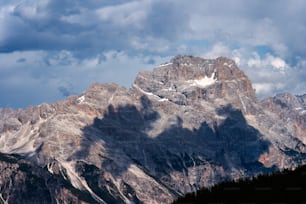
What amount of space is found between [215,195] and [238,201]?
760 cm

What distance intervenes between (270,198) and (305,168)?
2108cm

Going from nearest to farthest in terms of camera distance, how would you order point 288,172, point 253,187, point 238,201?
point 238,201, point 253,187, point 288,172

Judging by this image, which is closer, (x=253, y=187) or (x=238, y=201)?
(x=238, y=201)

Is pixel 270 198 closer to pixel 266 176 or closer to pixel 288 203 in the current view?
pixel 288 203

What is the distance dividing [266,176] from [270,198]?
19.1m

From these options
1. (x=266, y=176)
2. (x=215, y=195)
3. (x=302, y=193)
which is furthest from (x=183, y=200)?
(x=302, y=193)

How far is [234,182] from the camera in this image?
10025cm

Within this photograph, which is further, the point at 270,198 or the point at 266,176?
the point at 266,176

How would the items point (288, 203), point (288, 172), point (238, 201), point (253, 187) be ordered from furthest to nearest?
point (288, 172), point (253, 187), point (238, 201), point (288, 203)

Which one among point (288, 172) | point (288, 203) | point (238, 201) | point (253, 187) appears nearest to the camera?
point (288, 203)

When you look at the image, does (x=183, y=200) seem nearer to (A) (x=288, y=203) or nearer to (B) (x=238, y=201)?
(B) (x=238, y=201)

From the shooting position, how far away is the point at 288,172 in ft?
319

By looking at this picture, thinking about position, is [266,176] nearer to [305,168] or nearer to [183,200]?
[305,168]

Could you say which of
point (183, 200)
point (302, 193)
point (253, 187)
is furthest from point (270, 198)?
point (183, 200)
